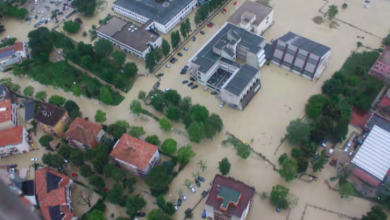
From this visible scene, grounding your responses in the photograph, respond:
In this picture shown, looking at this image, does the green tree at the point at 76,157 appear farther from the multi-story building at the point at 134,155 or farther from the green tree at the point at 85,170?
the multi-story building at the point at 134,155

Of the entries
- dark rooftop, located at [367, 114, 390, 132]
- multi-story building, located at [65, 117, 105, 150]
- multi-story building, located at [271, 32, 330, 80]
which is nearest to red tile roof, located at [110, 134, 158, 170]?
multi-story building, located at [65, 117, 105, 150]

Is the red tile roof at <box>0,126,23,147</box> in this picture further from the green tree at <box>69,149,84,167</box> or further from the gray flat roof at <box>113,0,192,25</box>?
the gray flat roof at <box>113,0,192,25</box>

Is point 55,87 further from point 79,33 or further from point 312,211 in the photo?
point 312,211

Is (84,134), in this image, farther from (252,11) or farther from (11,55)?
(252,11)

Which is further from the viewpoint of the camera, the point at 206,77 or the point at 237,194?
the point at 206,77

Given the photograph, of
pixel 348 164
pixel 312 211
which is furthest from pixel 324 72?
pixel 312 211
